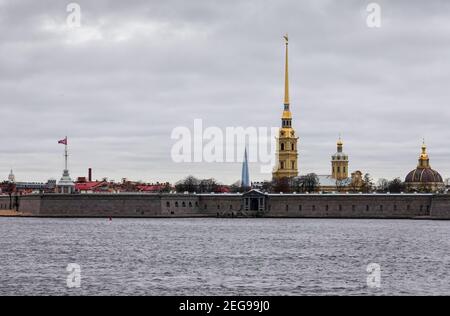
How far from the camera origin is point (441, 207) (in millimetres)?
89688

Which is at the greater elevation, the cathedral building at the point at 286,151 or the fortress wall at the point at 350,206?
the cathedral building at the point at 286,151

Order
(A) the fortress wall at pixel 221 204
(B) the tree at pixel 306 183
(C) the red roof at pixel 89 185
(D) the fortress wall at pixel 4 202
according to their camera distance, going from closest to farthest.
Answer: (A) the fortress wall at pixel 221 204
(D) the fortress wall at pixel 4 202
(B) the tree at pixel 306 183
(C) the red roof at pixel 89 185

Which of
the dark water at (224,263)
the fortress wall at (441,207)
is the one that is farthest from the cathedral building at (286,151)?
the dark water at (224,263)

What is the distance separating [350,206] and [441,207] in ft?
26.7

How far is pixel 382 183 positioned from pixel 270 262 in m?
103

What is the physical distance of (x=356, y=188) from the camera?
128m

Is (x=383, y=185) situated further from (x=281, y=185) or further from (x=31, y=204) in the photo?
(x=31, y=204)

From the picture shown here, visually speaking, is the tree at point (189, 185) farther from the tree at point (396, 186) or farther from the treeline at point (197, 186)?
the tree at point (396, 186)

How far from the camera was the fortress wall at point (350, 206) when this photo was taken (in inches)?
3597

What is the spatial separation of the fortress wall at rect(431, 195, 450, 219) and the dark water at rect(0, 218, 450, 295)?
28.0m

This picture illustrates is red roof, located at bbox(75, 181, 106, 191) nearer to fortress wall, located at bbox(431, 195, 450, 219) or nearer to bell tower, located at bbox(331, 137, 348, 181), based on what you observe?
bell tower, located at bbox(331, 137, 348, 181)

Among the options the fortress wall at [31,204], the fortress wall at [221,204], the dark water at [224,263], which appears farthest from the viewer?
the fortress wall at [31,204]

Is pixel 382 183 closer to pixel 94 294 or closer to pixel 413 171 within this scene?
pixel 413 171

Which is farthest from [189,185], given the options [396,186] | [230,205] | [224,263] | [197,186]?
[224,263]
